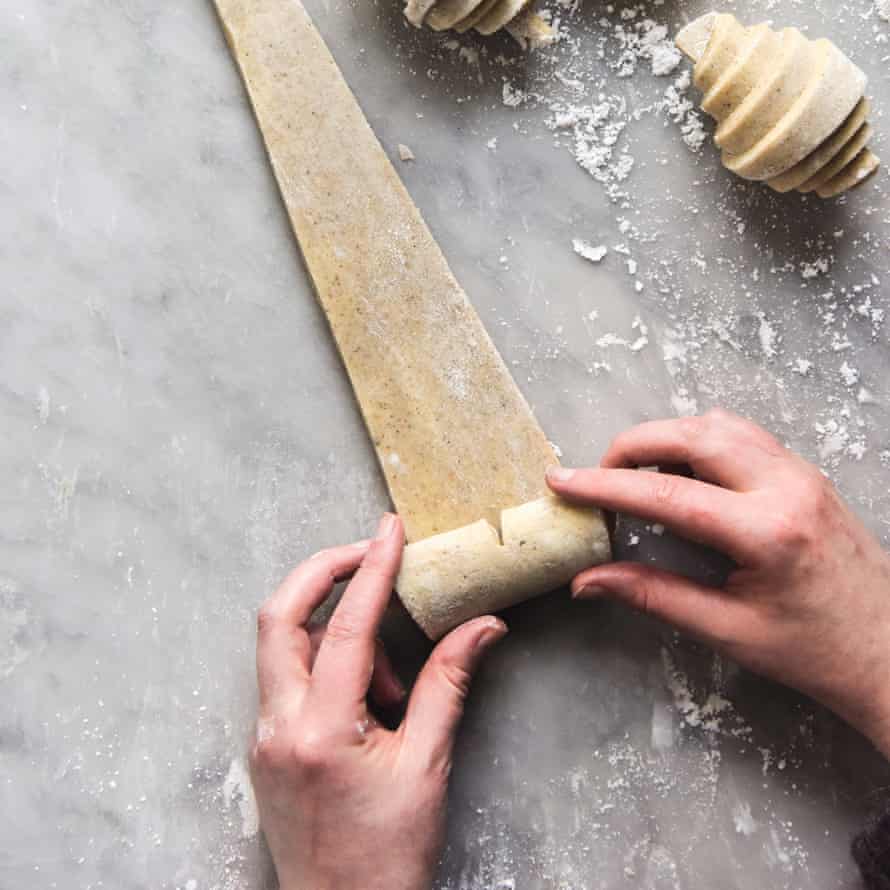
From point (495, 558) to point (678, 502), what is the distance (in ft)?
0.74

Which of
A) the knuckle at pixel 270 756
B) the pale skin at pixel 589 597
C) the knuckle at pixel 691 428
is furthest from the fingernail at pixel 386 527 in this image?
the knuckle at pixel 691 428

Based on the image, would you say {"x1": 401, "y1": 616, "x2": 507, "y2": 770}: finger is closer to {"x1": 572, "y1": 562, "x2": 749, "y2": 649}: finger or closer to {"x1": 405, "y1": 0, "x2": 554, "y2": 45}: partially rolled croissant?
{"x1": 572, "y1": 562, "x2": 749, "y2": 649}: finger

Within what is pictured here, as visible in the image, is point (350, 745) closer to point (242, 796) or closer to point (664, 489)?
point (242, 796)

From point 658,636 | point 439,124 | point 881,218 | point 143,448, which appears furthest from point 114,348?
point 881,218

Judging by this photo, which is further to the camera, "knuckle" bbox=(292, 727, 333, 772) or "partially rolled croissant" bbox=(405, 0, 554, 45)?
"partially rolled croissant" bbox=(405, 0, 554, 45)

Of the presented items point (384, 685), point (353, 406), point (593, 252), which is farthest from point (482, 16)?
point (384, 685)

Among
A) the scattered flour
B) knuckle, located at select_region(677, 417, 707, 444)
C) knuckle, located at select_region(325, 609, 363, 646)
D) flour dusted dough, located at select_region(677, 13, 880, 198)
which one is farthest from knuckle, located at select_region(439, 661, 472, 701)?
flour dusted dough, located at select_region(677, 13, 880, 198)

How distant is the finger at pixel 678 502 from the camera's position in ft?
3.25

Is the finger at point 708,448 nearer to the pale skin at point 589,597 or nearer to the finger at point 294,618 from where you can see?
the pale skin at point 589,597

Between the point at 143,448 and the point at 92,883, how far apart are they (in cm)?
56

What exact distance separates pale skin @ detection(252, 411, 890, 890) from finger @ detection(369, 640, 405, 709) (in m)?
0.03

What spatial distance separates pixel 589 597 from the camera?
1094 millimetres

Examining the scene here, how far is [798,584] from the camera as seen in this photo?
3.31 feet

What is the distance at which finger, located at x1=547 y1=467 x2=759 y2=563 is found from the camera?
99 cm
